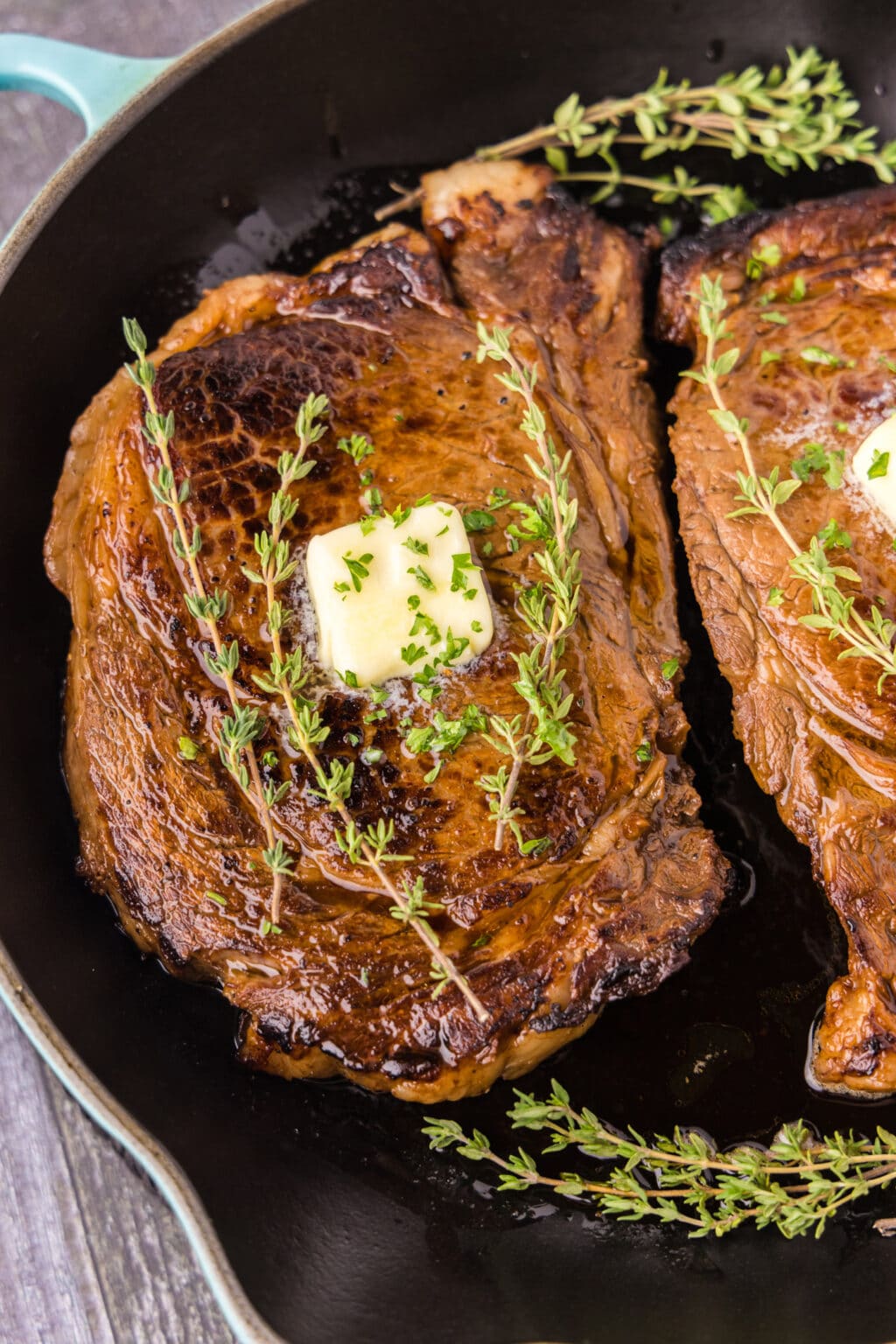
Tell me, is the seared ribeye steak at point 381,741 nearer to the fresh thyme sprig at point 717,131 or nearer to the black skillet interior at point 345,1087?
the black skillet interior at point 345,1087

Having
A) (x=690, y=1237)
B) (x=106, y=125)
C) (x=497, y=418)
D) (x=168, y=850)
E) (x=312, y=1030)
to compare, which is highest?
(x=106, y=125)

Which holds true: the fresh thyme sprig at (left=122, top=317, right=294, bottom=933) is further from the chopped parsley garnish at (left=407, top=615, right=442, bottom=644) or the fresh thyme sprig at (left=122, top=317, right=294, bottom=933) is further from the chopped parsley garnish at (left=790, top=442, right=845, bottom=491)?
the chopped parsley garnish at (left=790, top=442, right=845, bottom=491)

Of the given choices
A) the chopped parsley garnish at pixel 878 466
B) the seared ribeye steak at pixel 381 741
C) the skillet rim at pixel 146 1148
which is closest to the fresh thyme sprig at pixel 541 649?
the seared ribeye steak at pixel 381 741

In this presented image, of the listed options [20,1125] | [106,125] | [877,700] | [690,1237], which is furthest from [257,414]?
[690,1237]

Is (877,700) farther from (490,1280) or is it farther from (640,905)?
(490,1280)

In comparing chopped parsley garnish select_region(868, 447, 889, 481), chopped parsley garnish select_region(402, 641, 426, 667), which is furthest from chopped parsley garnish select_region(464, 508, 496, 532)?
chopped parsley garnish select_region(868, 447, 889, 481)

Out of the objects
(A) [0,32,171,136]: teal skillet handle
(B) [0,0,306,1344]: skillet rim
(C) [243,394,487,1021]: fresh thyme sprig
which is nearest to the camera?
(B) [0,0,306,1344]: skillet rim
